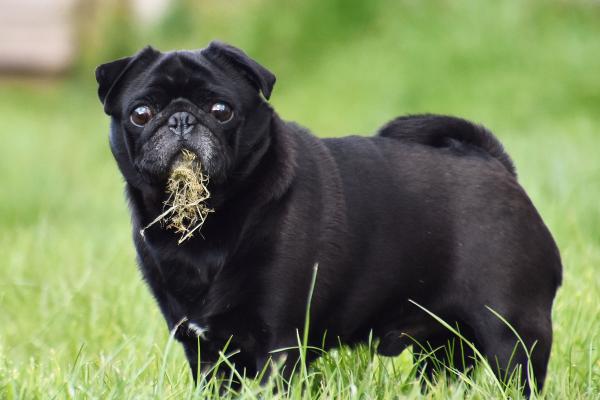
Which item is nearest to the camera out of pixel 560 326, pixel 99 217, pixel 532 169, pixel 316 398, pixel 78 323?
pixel 316 398

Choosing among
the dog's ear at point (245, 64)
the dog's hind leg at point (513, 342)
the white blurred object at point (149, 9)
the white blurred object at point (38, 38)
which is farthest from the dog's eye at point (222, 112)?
the white blurred object at point (149, 9)

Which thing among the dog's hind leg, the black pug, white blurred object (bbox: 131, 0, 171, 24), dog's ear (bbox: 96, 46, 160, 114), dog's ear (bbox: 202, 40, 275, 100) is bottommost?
white blurred object (bbox: 131, 0, 171, 24)

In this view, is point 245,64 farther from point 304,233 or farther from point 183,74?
point 304,233

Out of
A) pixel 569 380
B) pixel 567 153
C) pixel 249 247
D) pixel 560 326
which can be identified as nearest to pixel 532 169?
pixel 567 153

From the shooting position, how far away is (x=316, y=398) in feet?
11.5

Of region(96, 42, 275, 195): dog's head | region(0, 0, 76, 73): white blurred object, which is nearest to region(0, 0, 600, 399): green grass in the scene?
region(0, 0, 76, 73): white blurred object

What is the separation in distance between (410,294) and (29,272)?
3.01m

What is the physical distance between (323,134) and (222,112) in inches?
265

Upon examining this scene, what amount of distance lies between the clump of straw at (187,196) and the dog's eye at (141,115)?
0.18 metres

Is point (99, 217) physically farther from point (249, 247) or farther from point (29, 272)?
point (249, 247)

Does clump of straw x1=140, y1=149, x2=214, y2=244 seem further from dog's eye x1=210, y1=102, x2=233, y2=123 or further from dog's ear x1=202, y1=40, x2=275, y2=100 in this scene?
dog's ear x1=202, y1=40, x2=275, y2=100

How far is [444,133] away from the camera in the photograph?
415 cm

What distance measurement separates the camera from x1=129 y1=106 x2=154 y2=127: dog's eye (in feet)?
12.1

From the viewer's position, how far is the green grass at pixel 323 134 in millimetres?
3783
